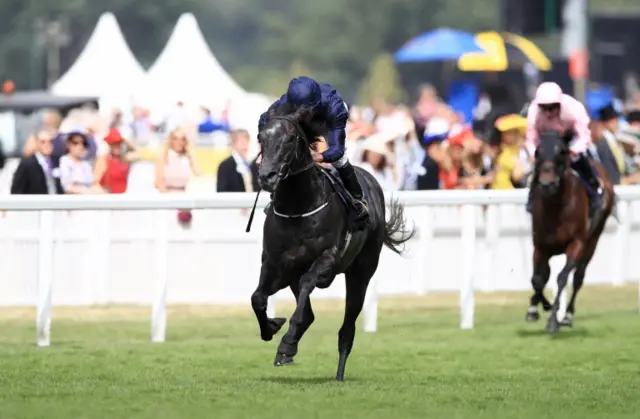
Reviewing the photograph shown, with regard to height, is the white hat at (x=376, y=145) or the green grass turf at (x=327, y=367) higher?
the white hat at (x=376, y=145)

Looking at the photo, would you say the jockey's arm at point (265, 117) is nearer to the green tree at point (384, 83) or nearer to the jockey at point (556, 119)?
the jockey at point (556, 119)

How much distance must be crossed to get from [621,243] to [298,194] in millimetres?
8942

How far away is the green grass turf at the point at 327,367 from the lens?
33.1 feet

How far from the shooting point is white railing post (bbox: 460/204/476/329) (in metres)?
15.6

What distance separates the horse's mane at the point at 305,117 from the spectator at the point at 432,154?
782 centimetres

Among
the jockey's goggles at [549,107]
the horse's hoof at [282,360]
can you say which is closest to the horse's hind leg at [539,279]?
the jockey's goggles at [549,107]

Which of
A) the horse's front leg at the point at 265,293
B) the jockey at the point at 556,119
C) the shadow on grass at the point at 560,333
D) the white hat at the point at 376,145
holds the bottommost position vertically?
the shadow on grass at the point at 560,333

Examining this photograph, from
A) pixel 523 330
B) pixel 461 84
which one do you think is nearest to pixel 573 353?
pixel 523 330

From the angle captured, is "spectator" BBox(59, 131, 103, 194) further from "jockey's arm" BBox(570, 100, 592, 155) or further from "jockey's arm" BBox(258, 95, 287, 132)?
"jockey's arm" BBox(258, 95, 287, 132)

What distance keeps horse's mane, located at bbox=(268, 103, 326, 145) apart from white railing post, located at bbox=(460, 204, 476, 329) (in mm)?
4577

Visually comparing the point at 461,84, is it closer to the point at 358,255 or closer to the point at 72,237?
the point at 72,237

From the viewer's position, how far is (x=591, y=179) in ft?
51.6

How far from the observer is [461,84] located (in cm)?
3441

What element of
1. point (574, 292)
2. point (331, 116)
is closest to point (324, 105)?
point (331, 116)
